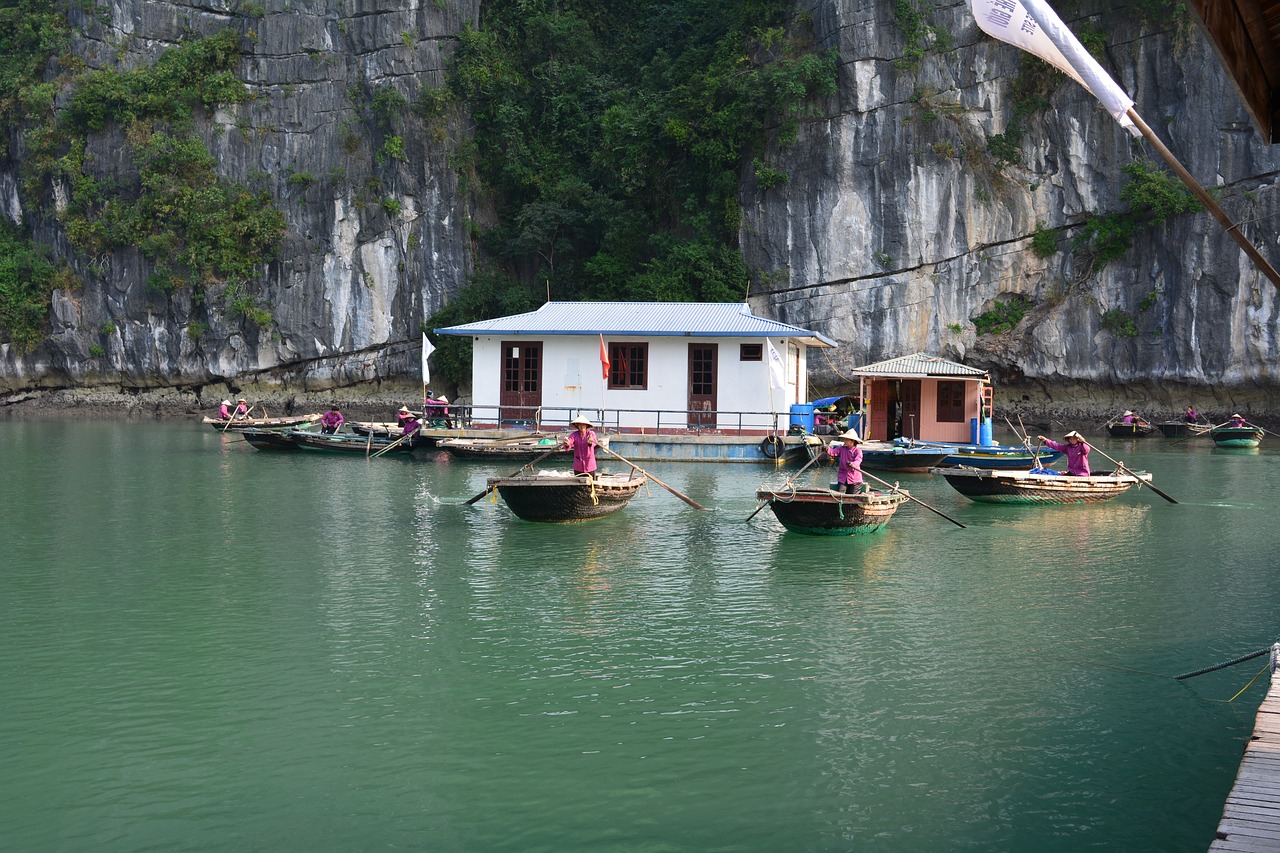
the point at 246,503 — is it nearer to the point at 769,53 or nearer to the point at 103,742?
the point at 103,742

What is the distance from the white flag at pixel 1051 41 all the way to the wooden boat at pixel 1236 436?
3080 cm

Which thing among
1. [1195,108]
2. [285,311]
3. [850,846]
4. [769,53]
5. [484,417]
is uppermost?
[769,53]

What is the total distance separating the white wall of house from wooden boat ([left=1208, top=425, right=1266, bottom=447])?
46.7 feet

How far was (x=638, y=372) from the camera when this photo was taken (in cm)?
3141

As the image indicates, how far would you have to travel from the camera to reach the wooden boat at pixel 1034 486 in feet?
64.2

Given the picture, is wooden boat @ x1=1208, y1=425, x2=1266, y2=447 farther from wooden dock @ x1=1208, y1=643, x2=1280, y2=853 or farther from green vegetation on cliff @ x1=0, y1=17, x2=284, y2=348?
green vegetation on cliff @ x1=0, y1=17, x2=284, y2=348

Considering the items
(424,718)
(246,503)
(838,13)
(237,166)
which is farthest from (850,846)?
(237,166)

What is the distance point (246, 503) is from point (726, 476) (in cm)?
1083

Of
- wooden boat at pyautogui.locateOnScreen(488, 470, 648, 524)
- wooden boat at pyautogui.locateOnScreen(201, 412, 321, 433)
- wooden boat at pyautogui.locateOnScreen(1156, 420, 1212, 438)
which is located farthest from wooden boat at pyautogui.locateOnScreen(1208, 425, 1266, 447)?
wooden boat at pyautogui.locateOnScreen(201, 412, 321, 433)

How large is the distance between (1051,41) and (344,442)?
2470cm

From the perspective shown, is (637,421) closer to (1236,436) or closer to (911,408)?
(911,408)

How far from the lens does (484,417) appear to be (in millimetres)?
32031

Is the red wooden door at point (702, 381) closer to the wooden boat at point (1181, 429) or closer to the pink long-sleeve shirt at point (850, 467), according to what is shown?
the pink long-sleeve shirt at point (850, 467)

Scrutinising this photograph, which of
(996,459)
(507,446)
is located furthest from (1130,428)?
(507,446)
